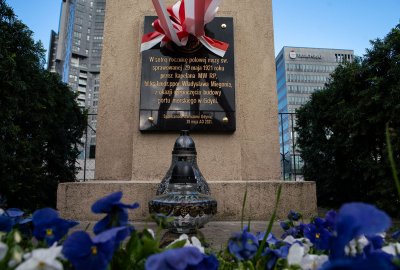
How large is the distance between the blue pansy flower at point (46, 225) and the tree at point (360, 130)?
2753 millimetres

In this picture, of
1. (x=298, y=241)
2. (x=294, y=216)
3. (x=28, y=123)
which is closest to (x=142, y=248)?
(x=298, y=241)

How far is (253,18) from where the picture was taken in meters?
4.19

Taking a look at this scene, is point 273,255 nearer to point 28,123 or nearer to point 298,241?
point 298,241

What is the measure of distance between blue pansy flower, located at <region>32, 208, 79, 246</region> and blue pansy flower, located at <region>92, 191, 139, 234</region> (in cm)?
9

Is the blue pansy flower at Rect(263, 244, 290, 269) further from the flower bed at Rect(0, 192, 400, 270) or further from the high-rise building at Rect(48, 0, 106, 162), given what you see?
the high-rise building at Rect(48, 0, 106, 162)

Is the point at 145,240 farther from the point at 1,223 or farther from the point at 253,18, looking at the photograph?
the point at 253,18

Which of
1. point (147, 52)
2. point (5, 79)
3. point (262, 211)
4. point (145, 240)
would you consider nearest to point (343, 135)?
point (262, 211)

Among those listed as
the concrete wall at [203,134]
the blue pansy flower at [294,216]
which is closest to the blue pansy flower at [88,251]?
the blue pansy flower at [294,216]

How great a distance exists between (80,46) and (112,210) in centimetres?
9333

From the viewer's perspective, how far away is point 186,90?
375 centimetres

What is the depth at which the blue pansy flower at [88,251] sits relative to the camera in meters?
0.50

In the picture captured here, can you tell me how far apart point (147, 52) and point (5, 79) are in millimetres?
1927

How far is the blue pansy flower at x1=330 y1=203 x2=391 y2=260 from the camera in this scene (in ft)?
1.37

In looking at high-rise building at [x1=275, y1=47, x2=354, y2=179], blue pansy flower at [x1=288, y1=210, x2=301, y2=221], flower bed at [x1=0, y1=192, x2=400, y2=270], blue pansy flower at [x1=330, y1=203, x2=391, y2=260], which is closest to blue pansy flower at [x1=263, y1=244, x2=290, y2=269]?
flower bed at [x1=0, y1=192, x2=400, y2=270]
